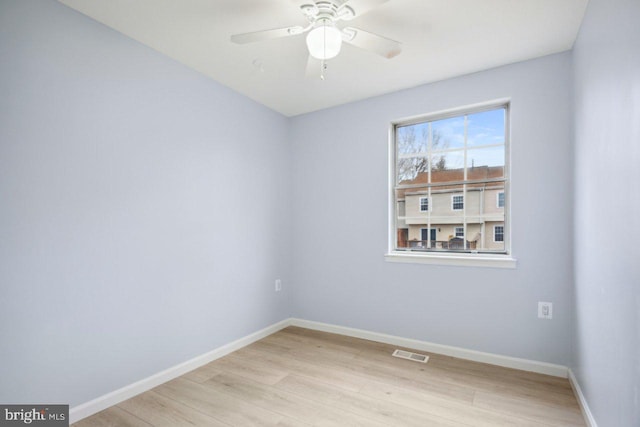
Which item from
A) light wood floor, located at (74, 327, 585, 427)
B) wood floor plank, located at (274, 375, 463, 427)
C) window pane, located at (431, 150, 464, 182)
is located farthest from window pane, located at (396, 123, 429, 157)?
wood floor plank, located at (274, 375, 463, 427)

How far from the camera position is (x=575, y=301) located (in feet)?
7.26

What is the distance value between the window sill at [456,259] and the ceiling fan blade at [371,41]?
5.98 feet

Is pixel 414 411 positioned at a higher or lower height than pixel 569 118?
lower

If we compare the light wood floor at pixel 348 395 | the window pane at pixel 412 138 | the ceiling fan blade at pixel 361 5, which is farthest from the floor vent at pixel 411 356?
the ceiling fan blade at pixel 361 5

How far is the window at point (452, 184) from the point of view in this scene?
8.93ft

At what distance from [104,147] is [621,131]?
112 inches

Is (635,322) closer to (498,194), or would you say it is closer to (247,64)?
(498,194)

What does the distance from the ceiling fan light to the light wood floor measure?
86.0 inches

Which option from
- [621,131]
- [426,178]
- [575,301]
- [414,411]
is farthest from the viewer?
[426,178]

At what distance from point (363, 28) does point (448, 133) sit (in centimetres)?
137

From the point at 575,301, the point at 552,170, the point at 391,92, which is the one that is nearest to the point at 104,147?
the point at 391,92

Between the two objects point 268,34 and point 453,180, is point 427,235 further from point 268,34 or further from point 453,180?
point 268,34

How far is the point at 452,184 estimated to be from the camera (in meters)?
2.89

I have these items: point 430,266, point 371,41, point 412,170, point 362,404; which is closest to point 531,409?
point 362,404
